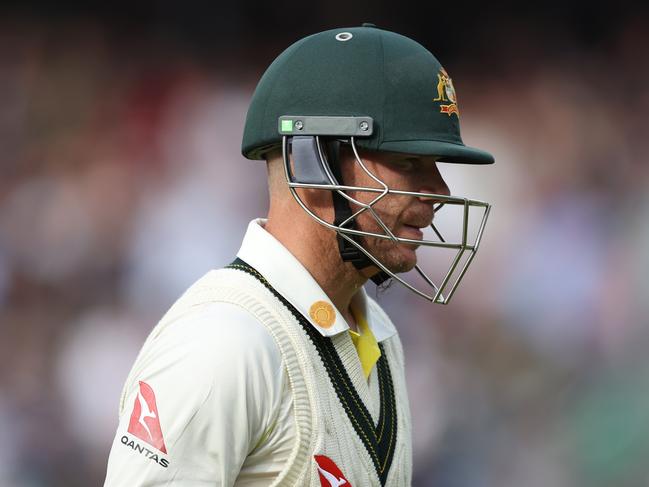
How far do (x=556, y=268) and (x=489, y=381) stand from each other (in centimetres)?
54

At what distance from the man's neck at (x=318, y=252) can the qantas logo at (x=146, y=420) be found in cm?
42

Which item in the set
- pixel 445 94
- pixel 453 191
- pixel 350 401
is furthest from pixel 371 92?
pixel 453 191

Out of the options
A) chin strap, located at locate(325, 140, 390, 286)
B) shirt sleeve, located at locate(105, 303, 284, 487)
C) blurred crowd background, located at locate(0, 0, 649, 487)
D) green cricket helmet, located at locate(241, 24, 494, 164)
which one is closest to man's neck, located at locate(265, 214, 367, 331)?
chin strap, located at locate(325, 140, 390, 286)

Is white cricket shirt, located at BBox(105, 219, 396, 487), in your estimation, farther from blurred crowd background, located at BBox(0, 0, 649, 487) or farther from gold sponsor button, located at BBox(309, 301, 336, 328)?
blurred crowd background, located at BBox(0, 0, 649, 487)

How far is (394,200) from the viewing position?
6.10 ft

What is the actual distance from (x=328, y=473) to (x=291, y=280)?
1.19 ft

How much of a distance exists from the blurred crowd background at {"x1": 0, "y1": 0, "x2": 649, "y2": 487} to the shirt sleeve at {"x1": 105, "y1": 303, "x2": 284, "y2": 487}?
7.86 feet

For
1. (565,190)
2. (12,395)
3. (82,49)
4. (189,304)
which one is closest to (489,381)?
(565,190)

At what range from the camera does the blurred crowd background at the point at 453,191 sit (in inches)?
158

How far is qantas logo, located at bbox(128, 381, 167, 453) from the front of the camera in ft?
5.15

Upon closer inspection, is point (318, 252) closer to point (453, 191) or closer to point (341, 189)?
point (341, 189)

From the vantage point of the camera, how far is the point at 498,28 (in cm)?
431

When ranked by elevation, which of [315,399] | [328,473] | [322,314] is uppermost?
[322,314]

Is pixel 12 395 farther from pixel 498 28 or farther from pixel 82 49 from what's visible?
pixel 498 28
